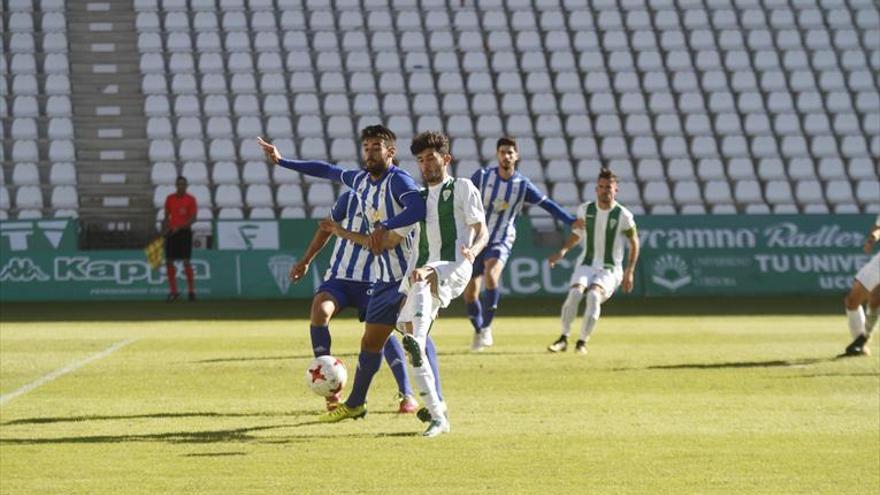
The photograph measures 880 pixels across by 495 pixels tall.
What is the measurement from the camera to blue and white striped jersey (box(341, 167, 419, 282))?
783cm

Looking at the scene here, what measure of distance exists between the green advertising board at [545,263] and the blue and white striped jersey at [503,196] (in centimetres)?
807

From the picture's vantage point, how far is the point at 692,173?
25797 mm

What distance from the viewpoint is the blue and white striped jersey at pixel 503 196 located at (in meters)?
12.3

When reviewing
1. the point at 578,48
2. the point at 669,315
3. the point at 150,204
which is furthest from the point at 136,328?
the point at 578,48

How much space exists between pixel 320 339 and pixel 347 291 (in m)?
0.35

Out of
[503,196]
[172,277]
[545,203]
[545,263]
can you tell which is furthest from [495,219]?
[545,263]

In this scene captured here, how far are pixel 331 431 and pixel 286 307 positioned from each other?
1133 cm

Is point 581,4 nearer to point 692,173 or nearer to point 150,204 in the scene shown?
point 692,173

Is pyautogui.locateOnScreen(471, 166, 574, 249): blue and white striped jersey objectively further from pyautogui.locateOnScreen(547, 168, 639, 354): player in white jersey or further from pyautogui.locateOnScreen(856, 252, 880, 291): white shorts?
pyautogui.locateOnScreen(856, 252, 880, 291): white shorts

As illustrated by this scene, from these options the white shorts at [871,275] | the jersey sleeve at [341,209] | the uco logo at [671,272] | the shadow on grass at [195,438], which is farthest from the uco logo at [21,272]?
the shadow on grass at [195,438]

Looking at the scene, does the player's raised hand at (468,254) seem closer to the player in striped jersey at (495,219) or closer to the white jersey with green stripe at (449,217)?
the white jersey with green stripe at (449,217)

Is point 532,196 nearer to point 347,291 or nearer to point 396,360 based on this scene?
point 347,291

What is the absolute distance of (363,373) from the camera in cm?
764

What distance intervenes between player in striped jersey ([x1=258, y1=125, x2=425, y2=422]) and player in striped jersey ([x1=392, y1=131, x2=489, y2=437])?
136mm
